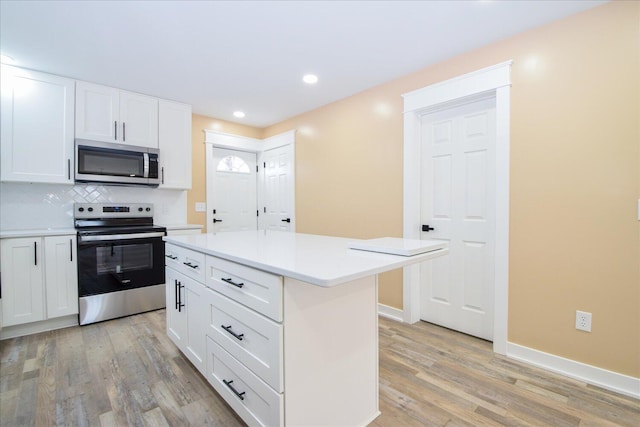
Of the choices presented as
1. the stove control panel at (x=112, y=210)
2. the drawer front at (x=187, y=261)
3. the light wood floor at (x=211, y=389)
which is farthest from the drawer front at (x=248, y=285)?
the stove control panel at (x=112, y=210)

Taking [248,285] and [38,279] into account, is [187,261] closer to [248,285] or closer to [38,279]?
[248,285]

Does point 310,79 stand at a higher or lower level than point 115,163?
higher

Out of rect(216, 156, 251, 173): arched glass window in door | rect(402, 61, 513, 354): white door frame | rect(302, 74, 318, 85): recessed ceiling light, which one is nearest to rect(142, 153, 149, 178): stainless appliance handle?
rect(216, 156, 251, 173): arched glass window in door

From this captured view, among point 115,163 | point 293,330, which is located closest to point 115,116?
point 115,163

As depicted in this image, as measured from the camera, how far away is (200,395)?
1.76 meters

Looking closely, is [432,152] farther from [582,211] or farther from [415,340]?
[415,340]

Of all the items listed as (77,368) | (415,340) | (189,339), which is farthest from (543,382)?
(77,368)

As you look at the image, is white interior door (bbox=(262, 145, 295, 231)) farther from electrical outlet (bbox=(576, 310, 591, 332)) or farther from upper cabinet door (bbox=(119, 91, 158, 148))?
electrical outlet (bbox=(576, 310, 591, 332))

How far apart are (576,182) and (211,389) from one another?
271 centimetres

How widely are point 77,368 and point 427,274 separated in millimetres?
2898

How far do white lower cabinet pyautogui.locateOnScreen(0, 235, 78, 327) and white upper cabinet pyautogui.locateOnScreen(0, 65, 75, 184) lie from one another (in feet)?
2.07

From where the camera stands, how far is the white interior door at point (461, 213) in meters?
2.45

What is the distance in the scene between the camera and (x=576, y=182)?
1.96 metres

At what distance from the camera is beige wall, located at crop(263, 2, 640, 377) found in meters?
1.79
